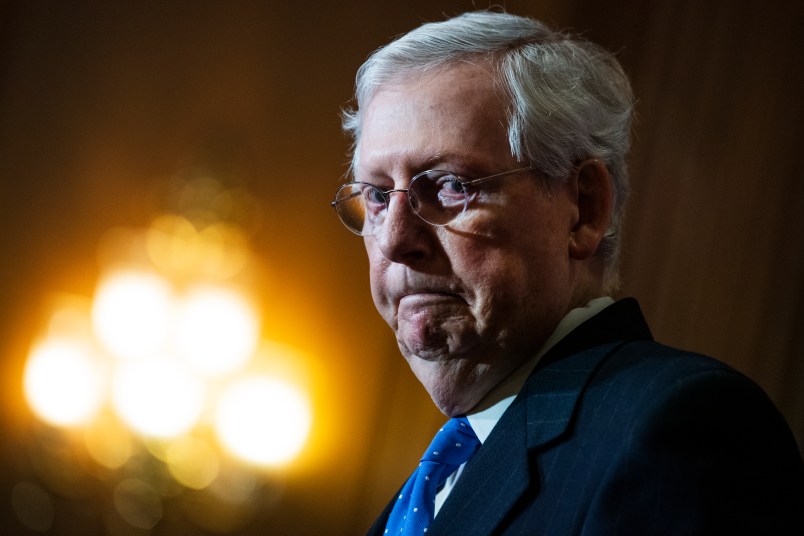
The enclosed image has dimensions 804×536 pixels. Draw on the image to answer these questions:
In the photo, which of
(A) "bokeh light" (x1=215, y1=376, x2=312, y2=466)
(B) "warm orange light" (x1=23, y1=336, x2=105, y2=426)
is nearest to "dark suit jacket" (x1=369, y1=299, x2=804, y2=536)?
(A) "bokeh light" (x1=215, y1=376, x2=312, y2=466)

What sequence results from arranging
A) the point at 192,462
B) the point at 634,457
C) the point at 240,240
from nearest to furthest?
the point at 634,457
the point at 192,462
the point at 240,240

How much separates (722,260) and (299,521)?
7.00ft

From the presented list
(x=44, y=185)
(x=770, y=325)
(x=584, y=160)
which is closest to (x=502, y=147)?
(x=584, y=160)

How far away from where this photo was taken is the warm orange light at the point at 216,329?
3.93m

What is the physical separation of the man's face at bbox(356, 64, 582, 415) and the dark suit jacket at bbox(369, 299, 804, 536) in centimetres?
12

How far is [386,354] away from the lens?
4301 mm

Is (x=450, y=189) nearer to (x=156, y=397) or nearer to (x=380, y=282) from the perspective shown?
(x=380, y=282)

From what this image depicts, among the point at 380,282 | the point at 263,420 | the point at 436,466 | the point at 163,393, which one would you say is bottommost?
the point at 263,420

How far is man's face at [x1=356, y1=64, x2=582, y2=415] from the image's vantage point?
4.81 feet

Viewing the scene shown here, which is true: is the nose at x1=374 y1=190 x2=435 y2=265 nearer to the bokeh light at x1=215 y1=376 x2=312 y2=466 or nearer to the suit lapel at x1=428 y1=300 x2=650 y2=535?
the suit lapel at x1=428 y1=300 x2=650 y2=535

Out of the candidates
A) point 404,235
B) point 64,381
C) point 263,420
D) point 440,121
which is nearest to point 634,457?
point 404,235

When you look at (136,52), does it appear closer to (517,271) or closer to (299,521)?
(299,521)

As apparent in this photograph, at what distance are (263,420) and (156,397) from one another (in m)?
0.47

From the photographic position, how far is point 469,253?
4.82ft
